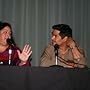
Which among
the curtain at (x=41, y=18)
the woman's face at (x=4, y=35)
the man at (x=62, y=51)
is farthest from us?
the curtain at (x=41, y=18)

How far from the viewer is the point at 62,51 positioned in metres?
2.74

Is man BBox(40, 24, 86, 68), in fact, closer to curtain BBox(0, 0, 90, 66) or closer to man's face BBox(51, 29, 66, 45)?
man's face BBox(51, 29, 66, 45)

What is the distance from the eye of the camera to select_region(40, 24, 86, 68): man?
2.61 meters

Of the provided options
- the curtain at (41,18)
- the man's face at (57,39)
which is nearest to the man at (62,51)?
the man's face at (57,39)

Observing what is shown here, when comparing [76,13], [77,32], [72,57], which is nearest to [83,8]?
[76,13]

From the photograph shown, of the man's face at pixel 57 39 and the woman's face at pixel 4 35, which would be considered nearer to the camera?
the woman's face at pixel 4 35

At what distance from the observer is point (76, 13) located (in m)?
3.32

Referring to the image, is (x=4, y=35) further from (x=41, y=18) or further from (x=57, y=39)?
(x=41, y=18)

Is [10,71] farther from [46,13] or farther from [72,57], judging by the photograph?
[46,13]

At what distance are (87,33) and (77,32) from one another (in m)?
0.15

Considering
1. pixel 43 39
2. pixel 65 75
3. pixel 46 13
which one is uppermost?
pixel 46 13

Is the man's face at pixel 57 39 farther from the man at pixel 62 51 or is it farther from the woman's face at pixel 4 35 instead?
the woman's face at pixel 4 35

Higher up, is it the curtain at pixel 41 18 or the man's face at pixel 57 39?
the curtain at pixel 41 18

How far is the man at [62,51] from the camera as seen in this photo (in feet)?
8.57
